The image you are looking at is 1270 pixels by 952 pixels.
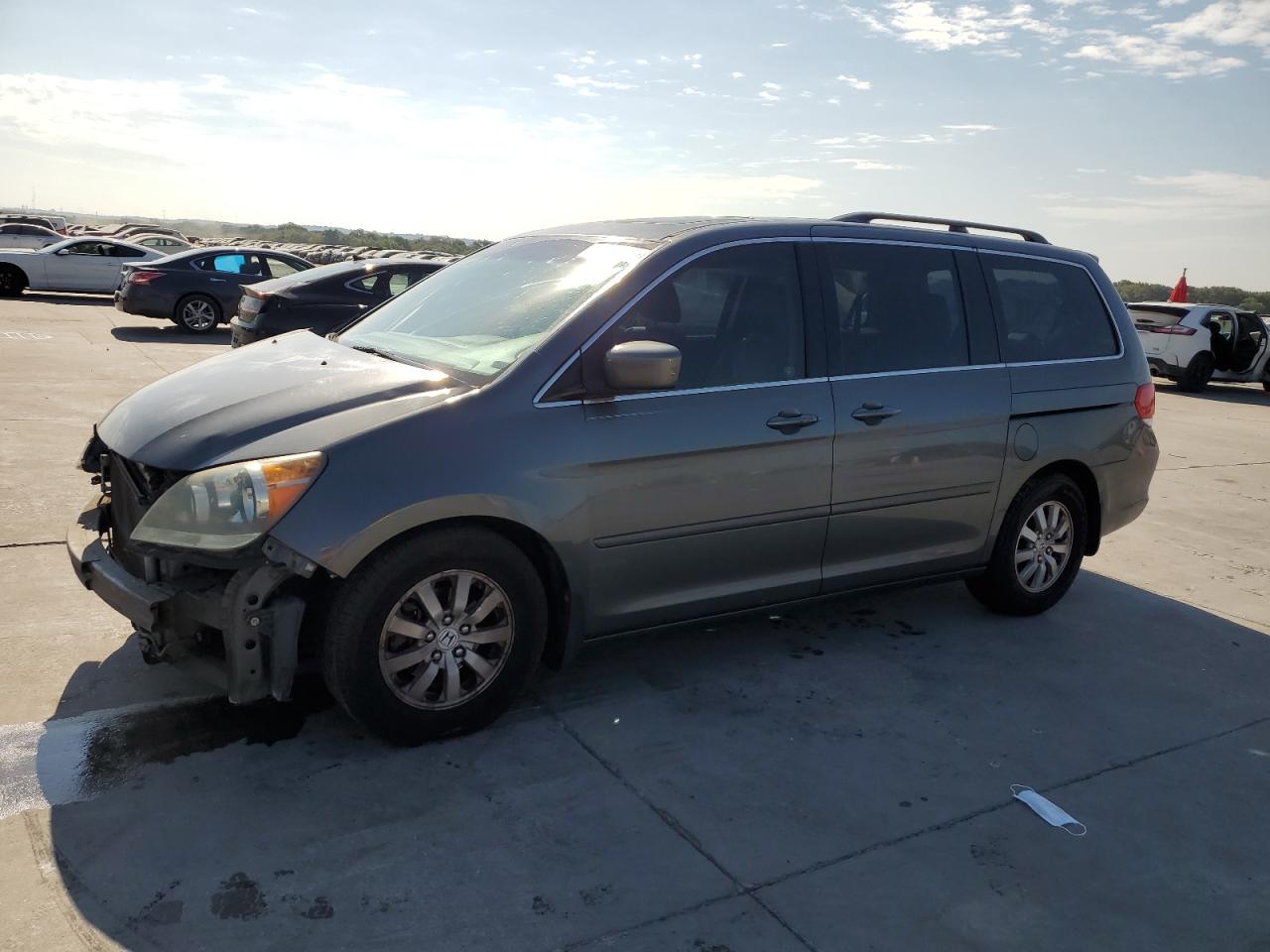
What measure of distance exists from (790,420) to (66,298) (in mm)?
21610

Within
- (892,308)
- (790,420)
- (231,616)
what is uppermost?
(892,308)

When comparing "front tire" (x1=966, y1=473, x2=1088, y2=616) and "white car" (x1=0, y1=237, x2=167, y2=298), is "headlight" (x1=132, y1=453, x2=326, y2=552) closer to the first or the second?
"front tire" (x1=966, y1=473, x2=1088, y2=616)

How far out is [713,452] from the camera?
4137 millimetres

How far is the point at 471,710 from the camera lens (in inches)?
150

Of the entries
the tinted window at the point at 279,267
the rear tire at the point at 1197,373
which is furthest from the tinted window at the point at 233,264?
the rear tire at the point at 1197,373

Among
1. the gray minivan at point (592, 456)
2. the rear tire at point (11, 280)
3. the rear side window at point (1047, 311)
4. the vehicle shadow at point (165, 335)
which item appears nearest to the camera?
the gray minivan at point (592, 456)

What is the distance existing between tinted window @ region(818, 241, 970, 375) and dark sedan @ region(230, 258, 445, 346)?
8.27 m

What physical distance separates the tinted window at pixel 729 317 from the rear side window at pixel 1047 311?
1.32m

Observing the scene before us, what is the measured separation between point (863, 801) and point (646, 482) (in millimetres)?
1345

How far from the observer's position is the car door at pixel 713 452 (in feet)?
13.0

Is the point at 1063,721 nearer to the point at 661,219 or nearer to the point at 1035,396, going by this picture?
the point at 1035,396

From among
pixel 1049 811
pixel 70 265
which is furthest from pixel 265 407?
pixel 70 265

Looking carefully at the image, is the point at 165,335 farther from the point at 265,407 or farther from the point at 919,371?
Result: the point at 919,371

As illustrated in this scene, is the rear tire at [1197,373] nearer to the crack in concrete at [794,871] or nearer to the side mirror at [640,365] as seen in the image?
the crack in concrete at [794,871]
